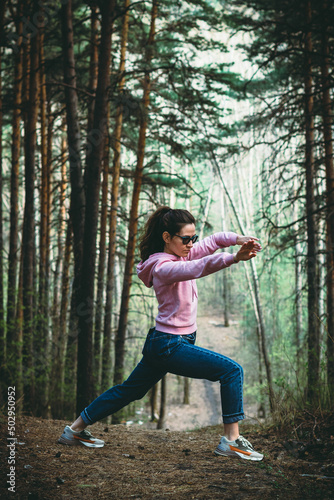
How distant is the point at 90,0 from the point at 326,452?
5.81 meters

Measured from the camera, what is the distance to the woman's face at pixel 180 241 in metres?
3.05

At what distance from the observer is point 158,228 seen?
319 centimetres

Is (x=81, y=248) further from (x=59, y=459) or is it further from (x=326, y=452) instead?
(x=326, y=452)

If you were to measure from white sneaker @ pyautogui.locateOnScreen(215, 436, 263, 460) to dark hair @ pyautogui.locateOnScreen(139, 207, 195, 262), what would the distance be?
1.49m

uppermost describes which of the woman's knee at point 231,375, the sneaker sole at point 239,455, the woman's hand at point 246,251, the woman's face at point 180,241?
the woman's face at point 180,241

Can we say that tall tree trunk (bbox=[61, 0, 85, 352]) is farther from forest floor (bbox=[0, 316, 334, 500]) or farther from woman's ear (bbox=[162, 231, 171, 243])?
woman's ear (bbox=[162, 231, 171, 243])

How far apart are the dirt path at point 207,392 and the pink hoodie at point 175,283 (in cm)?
814

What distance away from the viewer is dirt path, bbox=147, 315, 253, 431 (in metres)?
17.1

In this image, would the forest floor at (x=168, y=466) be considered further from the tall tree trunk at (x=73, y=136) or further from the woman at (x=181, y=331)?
the tall tree trunk at (x=73, y=136)

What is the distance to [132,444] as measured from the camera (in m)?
3.93

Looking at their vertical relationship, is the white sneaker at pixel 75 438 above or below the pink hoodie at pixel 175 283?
below

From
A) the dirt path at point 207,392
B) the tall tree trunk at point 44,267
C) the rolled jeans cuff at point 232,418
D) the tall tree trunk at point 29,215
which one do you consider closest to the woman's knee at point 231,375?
the rolled jeans cuff at point 232,418

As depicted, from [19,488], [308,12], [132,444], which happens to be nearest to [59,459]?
[19,488]

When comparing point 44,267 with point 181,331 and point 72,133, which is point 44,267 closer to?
point 72,133
